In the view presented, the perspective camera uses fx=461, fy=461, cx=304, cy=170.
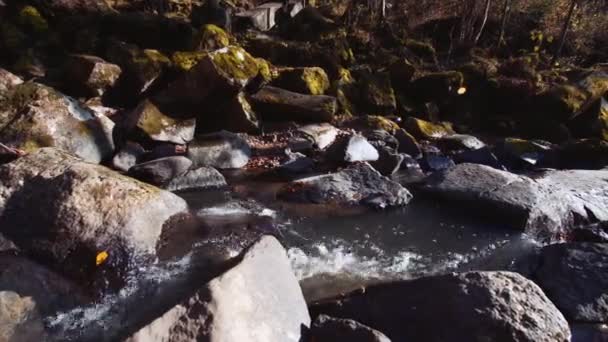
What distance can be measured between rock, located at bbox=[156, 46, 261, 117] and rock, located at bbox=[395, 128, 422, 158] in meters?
4.02

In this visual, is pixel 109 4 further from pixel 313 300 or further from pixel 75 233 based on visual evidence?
pixel 313 300

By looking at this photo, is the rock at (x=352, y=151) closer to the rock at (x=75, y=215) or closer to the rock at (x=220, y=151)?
the rock at (x=220, y=151)

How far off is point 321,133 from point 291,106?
40.5 inches

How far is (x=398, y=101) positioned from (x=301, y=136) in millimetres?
4366

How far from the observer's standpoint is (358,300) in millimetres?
4566

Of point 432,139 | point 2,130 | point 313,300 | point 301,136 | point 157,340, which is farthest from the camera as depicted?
point 432,139

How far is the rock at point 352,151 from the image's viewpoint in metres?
9.56

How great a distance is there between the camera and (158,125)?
9.35 m

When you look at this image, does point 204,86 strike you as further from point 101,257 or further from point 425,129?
point 425,129

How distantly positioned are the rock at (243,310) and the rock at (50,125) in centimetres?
507

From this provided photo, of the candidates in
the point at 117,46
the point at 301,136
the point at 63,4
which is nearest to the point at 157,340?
the point at 301,136

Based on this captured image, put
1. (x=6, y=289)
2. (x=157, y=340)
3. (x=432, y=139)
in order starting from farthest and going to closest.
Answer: (x=432, y=139), (x=6, y=289), (x=157, y=340)

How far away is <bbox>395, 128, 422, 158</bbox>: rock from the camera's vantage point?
35.7 feet

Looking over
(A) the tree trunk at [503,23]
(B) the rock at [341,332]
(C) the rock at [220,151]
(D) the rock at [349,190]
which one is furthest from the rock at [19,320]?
(A) the tree trunk at [503,23]
